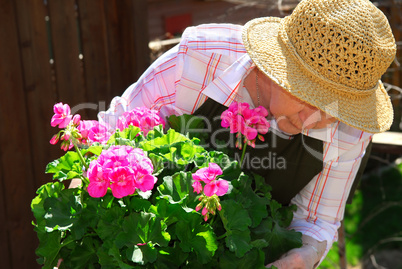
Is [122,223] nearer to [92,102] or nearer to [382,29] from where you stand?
[382,29]

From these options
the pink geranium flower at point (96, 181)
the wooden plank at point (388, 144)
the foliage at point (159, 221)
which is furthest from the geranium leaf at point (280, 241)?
the wooden plank at point (388, 144)

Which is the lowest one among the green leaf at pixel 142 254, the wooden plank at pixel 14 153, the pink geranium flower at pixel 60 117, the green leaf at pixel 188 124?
the wooden plank at pixel 14 153

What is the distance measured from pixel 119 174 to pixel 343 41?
0.66 m

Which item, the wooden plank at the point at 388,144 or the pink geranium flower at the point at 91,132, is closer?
the pink geranium flower at the point at 91,132

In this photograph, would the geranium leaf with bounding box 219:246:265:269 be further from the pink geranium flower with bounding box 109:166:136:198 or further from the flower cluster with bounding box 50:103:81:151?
the flower cluster with bounding box 50:103:81:151

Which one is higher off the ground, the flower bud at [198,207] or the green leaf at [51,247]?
the flower bud at [198,207]

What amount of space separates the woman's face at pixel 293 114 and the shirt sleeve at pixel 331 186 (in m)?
0.14

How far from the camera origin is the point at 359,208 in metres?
4.04

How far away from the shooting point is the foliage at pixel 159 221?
1.18 m

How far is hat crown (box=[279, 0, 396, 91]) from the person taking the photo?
1.33 meters

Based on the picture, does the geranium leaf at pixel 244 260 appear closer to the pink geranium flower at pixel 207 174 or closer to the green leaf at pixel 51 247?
→ the pink geranium flower at pixel 207 174

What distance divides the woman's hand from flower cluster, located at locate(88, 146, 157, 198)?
1.42ft

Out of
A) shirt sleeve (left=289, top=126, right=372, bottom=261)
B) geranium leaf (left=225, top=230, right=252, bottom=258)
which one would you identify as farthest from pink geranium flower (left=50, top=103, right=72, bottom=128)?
shirt sleeve (left=289, top=126, right=372, bottom=261)

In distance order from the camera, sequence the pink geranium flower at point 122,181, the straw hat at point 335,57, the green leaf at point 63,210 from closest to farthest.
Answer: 1. the pink geranium flower at point 122,181
2. the green leaf at point 63,210
3. the straw hat at point 335,57
